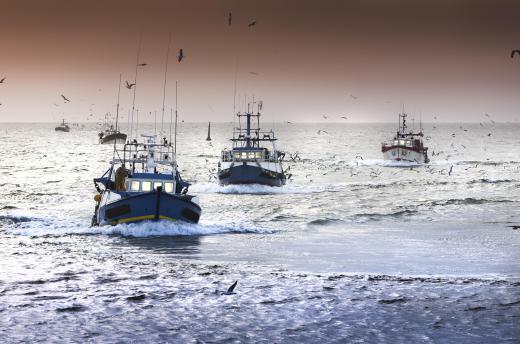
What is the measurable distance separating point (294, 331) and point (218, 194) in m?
Answer: 37.7

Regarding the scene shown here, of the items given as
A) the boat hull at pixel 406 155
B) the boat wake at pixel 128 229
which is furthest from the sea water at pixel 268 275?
the boat hull at pixel 406 155

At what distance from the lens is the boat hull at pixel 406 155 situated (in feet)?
301

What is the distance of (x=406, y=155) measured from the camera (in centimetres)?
9181

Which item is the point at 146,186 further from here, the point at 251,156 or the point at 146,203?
the point at 251,156

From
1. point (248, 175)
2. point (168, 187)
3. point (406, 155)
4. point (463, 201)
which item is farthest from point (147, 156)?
point (406, 155)

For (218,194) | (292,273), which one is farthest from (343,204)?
(292,273)

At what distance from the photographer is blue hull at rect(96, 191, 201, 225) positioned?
2758cm

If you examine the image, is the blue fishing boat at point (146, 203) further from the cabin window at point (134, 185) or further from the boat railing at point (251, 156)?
the boat railing at point (251, 156)

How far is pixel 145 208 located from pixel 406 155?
6921cm

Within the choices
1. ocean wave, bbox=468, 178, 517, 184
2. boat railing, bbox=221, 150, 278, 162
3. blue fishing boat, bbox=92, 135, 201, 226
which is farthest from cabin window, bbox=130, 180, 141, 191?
ocean wave, bbox=468, 178, 517, 184

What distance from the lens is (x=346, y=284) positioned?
1673 cm

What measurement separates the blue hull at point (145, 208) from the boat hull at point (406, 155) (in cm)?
6778

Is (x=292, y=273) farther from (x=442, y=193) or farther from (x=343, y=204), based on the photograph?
(x=442, y=193)

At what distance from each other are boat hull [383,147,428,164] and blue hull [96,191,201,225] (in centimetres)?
6778
